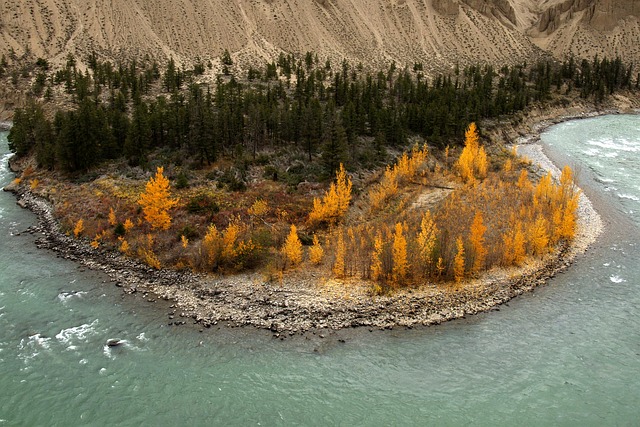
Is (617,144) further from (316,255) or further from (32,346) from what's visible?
(32,346)

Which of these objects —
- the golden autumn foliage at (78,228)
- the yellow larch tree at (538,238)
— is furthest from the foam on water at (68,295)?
the yellow larch tree at (538,238)

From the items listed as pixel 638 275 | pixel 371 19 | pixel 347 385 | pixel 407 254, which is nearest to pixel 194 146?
pixel 407 254

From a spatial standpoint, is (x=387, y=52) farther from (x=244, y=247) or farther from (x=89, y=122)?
(x=244, y=247)

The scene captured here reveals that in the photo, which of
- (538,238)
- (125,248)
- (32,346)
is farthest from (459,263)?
(32,346)

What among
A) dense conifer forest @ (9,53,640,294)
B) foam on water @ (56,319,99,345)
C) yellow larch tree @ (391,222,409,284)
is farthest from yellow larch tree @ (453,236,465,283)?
foam on water @ (56,319,99,345)

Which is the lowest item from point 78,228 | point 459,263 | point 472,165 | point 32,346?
point 32,346

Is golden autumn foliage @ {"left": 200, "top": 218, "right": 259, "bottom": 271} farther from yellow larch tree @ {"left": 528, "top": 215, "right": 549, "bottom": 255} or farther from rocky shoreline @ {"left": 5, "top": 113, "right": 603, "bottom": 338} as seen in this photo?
yellow larch tree @ {"left": 528, "top": 215, "right": 549, "bottom": 255}

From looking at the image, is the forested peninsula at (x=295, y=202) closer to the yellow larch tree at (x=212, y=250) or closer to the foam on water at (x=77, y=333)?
the yellow larch tree at (x=212, y=250)
